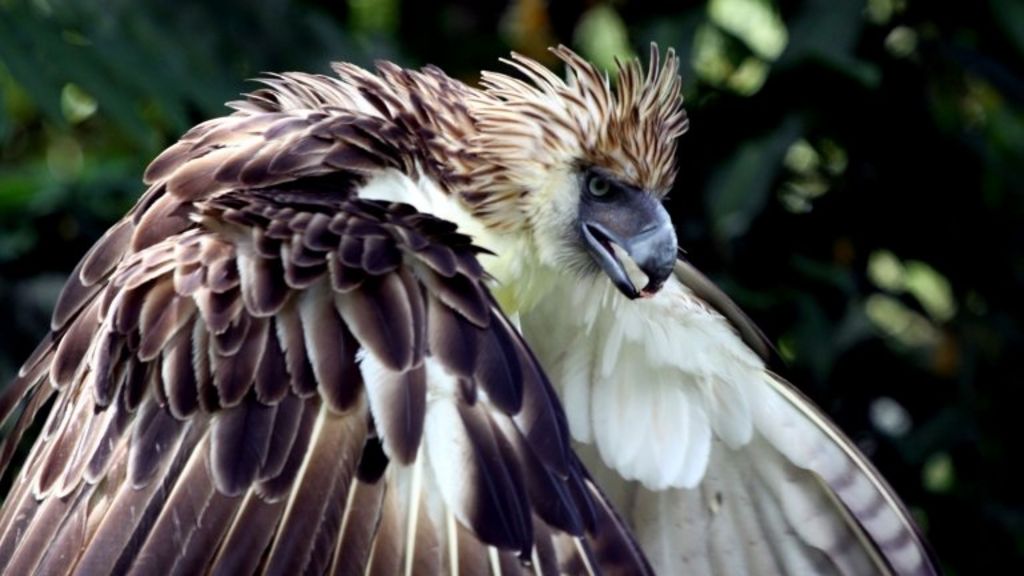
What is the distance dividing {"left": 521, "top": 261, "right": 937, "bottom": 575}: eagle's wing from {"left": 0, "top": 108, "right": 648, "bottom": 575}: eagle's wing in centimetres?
83

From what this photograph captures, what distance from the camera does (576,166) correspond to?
4.66 meters

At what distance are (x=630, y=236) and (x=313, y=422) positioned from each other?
108 cm

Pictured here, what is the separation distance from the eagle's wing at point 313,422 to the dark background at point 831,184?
2.30 meters

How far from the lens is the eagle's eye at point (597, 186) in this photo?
15.3 ft

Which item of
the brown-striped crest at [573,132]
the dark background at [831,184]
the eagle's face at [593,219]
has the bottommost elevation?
the dark background at [831,184]

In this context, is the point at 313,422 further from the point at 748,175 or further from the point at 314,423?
the point at 748,175

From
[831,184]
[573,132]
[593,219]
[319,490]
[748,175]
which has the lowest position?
[831,184]

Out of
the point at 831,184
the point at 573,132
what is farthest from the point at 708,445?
the point at 831,184

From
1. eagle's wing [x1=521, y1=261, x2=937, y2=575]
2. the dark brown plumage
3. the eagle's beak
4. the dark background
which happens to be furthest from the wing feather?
the dark background

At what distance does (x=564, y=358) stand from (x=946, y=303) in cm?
291

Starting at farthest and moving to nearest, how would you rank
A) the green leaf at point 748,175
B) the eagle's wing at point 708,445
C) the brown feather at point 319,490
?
the green leaf at point 748,175 → the eagle's wing at point 708,445 → the brown feather at point 319,490

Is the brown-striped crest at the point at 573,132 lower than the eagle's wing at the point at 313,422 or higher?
higher

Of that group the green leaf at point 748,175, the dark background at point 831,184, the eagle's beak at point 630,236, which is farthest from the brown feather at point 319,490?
the green leaf at point 748,175

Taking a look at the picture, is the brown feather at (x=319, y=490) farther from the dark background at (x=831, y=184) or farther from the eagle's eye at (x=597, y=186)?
the dark background at (x=831, y=184)
